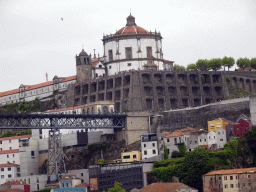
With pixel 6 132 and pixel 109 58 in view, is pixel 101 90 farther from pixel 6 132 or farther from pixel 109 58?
pixel 6 132

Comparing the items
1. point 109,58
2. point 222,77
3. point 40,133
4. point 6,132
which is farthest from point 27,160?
point 222,77

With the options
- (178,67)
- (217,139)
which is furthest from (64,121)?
(178,67)

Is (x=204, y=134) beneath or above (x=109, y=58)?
beneath

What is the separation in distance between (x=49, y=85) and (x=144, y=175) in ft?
213

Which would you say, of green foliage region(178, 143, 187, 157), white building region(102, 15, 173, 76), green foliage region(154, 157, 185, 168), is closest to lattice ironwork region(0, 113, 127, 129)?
green foliage region(178, 143, 187, 157)

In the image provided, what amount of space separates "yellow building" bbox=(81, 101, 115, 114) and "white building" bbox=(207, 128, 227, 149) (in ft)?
103

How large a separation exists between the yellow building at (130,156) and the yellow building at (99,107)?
18770mm

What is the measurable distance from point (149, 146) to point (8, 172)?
30.3 m

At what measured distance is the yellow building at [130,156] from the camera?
5029 inches

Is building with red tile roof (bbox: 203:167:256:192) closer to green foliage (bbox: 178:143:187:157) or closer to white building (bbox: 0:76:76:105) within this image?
green foliage (bbox: 178:143:187:157)

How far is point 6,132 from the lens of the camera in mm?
163625

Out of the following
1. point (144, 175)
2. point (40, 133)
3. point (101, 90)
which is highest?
point (101, 90)

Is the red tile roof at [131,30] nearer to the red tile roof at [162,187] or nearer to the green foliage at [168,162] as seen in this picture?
the green foliage at [168,162]

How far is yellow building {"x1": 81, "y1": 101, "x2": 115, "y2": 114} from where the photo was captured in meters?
146
